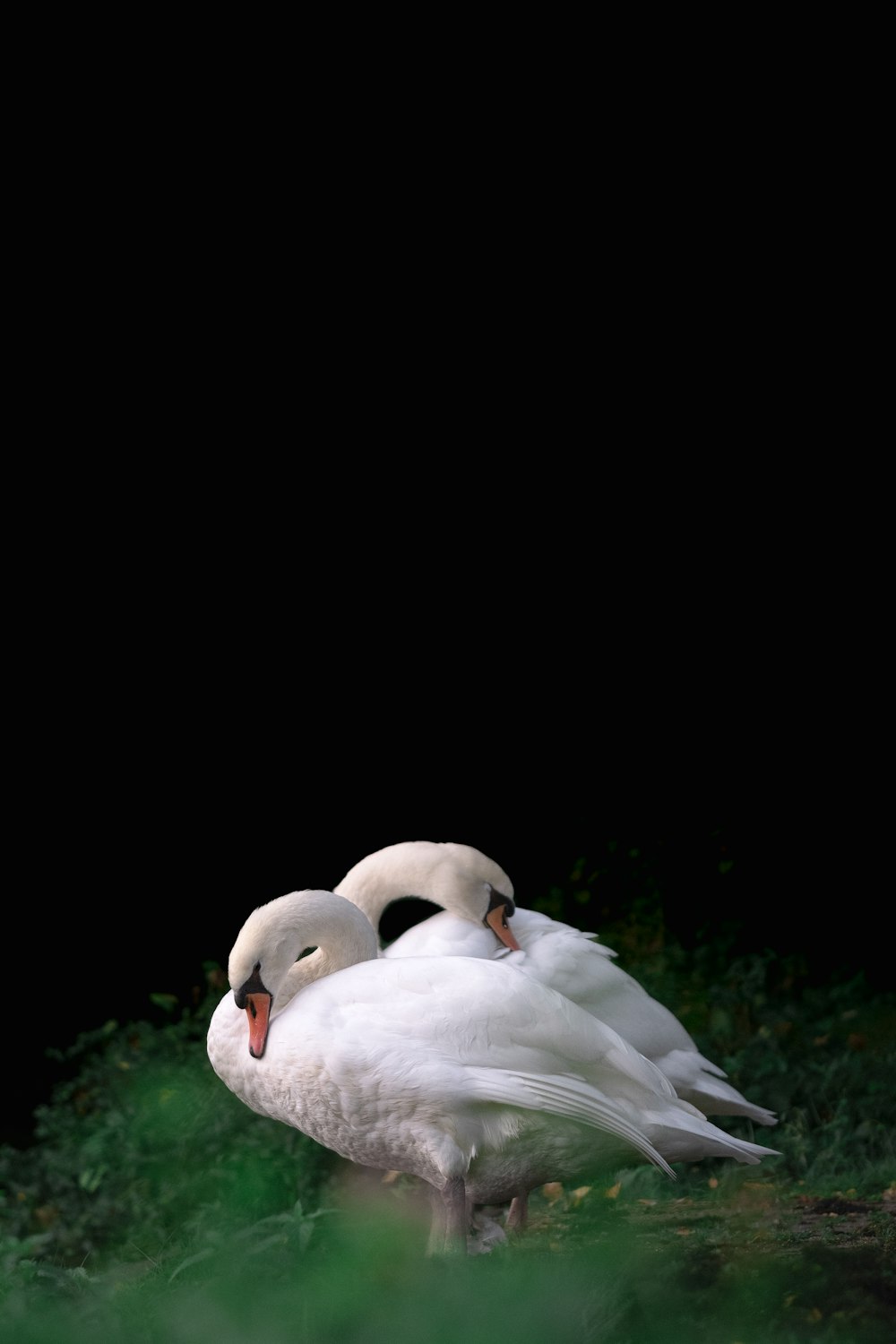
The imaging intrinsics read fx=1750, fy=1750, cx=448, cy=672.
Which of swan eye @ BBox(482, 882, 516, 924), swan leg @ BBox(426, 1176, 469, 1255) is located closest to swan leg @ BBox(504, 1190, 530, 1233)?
swan leg @ BBox(426, 1176, 469, 1255)

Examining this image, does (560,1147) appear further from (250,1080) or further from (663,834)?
(663,834)

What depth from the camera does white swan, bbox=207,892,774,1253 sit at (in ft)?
13.2

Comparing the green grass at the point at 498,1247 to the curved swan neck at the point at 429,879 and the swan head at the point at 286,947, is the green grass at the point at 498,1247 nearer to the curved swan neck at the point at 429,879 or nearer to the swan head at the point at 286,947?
the swan head at the point at 286,947

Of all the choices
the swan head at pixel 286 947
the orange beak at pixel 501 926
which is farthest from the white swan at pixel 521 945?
the swan head at pixel 286 947

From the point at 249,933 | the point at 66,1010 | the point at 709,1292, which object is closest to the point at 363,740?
the point at 66,1010

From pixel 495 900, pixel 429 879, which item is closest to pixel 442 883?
pixel 429 879

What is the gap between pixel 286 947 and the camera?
4.35 meters

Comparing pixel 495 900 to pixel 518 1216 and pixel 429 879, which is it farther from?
pixel 518 1216

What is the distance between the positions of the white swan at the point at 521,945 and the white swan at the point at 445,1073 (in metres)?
0.46

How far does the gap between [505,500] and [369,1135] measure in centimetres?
440

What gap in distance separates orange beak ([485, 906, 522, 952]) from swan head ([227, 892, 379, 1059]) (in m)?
0.47

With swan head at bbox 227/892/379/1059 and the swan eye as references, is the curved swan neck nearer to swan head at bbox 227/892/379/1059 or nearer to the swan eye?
the swan eye

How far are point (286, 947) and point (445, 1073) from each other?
582 millimetres

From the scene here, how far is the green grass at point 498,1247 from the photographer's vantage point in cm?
342
